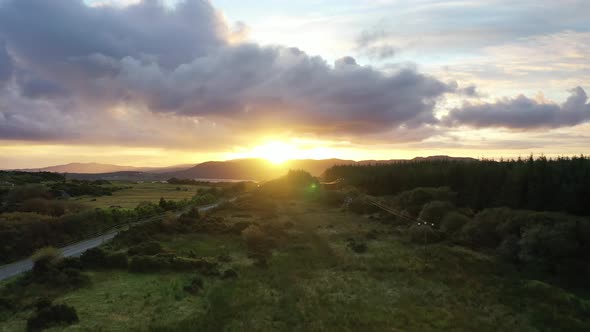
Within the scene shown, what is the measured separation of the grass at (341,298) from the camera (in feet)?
63.8

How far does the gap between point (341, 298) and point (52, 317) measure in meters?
16.0

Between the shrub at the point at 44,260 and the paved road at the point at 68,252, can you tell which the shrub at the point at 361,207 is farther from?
the shrub at the point at 44,260

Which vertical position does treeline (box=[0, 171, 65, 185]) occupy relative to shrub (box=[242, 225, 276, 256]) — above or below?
above

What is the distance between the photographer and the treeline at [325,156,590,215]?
128ft

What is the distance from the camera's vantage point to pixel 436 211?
154 feet

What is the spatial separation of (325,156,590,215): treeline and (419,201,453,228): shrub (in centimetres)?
747

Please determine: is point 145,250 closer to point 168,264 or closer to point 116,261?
point 116,261

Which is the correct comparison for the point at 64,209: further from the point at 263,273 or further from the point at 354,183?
the point at 354,183

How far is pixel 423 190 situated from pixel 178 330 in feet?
156

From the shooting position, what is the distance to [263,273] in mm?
28844

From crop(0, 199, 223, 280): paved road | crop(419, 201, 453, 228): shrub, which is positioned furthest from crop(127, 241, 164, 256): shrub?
crop(419, 201, 453, 228): shrub

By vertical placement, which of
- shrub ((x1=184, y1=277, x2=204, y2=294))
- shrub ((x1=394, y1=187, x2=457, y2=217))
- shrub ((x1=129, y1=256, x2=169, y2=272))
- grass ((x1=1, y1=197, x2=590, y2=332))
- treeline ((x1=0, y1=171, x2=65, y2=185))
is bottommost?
grass ((x1=1, y1=197, x2=590, y2=332))

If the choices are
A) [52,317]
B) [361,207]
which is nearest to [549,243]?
[52,317]

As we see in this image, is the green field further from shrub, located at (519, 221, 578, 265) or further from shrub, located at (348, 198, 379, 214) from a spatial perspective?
shrub, located at (519, 221, 578, 265)
